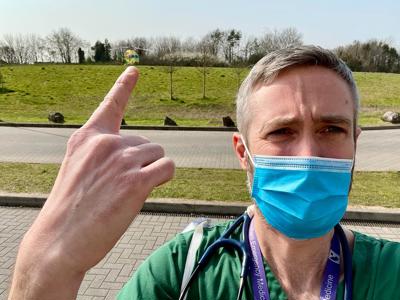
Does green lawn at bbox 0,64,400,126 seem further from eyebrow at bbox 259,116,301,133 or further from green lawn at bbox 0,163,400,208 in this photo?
eyebrow at bbox 259,116,301,133

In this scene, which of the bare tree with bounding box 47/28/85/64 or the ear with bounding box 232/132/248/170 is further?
the bare tree with bounding box 47/28/85/64

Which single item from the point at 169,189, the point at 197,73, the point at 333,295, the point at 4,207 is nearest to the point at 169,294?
the point at 333,295

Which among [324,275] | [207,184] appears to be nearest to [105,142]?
[324,275]

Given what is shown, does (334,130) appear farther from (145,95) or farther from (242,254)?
(145,95)

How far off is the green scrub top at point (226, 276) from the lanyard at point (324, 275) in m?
0.03

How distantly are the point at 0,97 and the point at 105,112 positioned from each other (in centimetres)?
2653

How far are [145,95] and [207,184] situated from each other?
18488 mm

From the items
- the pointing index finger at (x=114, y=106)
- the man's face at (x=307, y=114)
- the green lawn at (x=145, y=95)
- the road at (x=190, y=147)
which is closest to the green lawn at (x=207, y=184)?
the road at (x=190, y=147)

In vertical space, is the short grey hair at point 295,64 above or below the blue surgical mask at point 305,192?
above

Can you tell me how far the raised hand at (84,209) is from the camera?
2.90ft

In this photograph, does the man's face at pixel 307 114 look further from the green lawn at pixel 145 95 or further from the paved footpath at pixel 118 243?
the green lawn at pixel 145 95

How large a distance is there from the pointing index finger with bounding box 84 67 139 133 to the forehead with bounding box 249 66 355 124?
650 mm

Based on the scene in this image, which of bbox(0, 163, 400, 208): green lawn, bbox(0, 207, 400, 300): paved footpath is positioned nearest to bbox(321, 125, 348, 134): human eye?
bbox(0, 207, 400, 300): paved footpath

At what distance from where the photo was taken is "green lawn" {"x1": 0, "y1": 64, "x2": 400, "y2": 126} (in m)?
19.4
